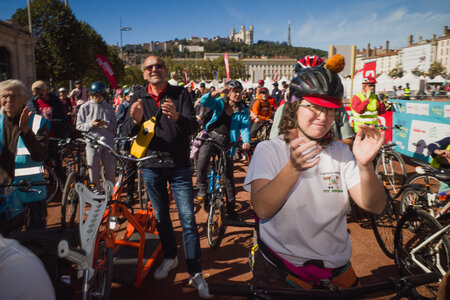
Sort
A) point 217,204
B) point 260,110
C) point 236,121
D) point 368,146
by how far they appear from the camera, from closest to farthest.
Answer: point 368,146 < point 217,204 < point 236,121 < point 260,110

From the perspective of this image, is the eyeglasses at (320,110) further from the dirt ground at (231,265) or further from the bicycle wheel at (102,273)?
the dirt ground at (231,265)

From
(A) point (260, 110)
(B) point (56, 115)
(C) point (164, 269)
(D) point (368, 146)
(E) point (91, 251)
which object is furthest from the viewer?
(A) point (260, 110)

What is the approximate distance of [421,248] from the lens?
312 centimetres

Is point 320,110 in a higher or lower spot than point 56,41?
lower

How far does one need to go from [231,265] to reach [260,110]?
724 cm

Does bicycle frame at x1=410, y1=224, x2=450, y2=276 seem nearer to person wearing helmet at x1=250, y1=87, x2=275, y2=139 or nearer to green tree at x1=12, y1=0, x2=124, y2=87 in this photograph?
person wearing helmet at x1=250, y1=87, x2=275, y2=139

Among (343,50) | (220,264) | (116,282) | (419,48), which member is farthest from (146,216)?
(419,48)

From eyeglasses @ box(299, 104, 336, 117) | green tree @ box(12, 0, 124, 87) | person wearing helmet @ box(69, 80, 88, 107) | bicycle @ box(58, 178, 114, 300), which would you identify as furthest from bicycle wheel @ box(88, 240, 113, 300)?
green tree @ box(12, 0, 124, 87)

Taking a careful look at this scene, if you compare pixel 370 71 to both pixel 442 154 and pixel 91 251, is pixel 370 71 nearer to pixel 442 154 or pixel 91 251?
pixel 442 154

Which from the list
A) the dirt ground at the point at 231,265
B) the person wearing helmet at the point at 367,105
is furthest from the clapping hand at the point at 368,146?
the person wearing helmet at the point at 367,105

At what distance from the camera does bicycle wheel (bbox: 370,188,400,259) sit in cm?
416

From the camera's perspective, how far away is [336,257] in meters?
1.50

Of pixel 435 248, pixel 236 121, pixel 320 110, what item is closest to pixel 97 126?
pixel 236 121

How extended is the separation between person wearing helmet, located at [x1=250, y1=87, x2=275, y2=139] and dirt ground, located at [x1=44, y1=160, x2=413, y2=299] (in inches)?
208
